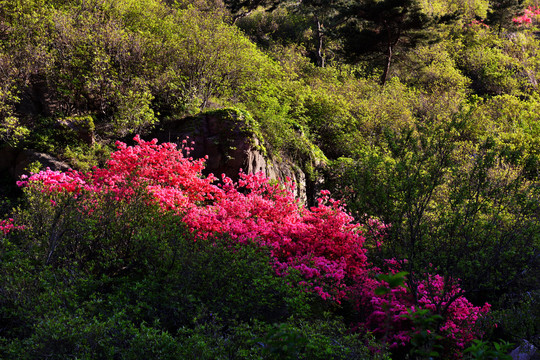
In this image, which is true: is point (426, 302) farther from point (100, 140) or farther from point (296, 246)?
point (100, 140)

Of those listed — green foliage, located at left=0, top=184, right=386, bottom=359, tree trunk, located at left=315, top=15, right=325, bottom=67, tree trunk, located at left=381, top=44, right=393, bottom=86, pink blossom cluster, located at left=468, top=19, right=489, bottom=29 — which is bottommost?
green foliage, located at left=0, top=184, right=386, bottom=359

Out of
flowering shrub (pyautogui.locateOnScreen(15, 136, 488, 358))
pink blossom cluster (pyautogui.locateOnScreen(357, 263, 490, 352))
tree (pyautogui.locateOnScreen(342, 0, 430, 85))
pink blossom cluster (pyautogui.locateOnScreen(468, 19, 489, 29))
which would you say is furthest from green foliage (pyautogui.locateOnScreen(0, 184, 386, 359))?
pink blossom cluster (pyautogui.locateOnScreen(468, 19, 489, 29))

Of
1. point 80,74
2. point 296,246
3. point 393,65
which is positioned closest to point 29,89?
point 80,74

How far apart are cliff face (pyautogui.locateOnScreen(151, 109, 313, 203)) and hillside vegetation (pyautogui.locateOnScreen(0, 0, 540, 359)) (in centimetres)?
38

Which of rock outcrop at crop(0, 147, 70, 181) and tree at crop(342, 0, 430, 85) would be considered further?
tree at crop(342, 0, 430, 85)

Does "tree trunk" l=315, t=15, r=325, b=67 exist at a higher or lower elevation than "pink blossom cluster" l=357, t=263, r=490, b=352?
higher

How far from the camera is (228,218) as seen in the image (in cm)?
709

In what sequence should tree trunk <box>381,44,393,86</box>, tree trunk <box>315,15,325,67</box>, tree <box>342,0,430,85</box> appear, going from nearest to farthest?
1. tree <box>342,0,430,85</box>
2. tree trunk <box>381,44,393,86</box>
3. tree trunk <box>315,15,325,67</box>

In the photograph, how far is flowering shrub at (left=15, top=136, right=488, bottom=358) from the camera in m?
6.30

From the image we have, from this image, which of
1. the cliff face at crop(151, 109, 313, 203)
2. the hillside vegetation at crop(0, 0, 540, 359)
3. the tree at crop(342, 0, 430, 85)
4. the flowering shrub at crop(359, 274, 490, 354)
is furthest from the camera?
the tree at crop(342, 0, 430, 85)

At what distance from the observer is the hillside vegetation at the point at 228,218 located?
4.24 m

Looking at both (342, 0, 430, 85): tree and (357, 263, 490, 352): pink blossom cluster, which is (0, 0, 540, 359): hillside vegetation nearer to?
(357, 263, 490, 352): pink blossom cluster

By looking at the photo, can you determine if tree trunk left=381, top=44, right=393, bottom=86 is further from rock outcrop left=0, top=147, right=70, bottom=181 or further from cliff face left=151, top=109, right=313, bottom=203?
rock outcrop left=0, top=147, right=70, bottom=181

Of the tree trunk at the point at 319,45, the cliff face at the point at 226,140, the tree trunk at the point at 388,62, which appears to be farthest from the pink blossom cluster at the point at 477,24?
the cliff face at the point at 226,140
